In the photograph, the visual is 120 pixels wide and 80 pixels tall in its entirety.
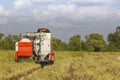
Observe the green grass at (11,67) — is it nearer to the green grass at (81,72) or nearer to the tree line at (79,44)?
the green grass at (81,72)

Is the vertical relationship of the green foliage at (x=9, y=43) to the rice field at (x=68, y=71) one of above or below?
above

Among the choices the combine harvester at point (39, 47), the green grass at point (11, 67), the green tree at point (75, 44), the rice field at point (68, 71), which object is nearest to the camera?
the rice field at point (68, 71)

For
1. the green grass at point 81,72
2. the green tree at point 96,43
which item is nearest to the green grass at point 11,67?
the green grass at point 81,72

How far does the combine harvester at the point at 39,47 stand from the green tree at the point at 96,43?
55.2 metres

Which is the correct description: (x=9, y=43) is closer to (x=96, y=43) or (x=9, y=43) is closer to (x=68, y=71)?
(x=96, y=43)

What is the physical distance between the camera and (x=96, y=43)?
94.4m

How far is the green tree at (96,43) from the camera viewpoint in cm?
9261

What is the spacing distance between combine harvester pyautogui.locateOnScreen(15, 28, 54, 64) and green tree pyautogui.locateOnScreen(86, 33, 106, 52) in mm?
55235

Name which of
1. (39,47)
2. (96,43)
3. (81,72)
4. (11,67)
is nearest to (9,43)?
(96,43)

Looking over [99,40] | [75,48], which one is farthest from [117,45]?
[75,48]

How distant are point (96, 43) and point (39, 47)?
61028 millimetres

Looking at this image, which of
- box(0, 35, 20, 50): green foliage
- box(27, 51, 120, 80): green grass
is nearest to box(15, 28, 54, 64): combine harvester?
box(27, 51, 120, 80): green grass

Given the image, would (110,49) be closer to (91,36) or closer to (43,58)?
(91,36)

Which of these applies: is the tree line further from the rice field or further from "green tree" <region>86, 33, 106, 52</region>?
the rice field
